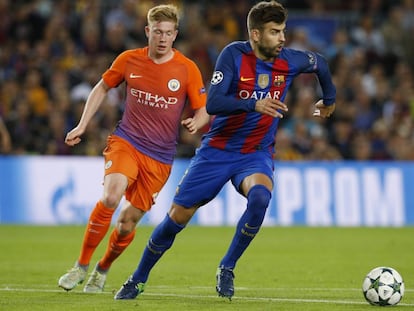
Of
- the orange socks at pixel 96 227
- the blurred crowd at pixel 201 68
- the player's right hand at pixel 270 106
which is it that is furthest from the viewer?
the blurred crowd at pixel 201 68

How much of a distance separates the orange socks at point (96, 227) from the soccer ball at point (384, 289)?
241 centimetres

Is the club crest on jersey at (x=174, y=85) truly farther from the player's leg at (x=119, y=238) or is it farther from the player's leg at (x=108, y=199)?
the player's leg at (x=119, y=238)

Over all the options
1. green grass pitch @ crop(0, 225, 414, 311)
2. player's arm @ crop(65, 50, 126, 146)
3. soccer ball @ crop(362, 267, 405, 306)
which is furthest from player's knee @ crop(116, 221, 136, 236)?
soccer ball @ crop(362, 267, 405, 306)

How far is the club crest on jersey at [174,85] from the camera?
9.70 metres

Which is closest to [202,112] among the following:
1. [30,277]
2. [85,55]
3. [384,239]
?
[30,277]

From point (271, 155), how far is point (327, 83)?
0.81 metres

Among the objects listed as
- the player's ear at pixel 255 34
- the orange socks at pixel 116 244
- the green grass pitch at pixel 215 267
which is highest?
the player's ear at pixel 255 34

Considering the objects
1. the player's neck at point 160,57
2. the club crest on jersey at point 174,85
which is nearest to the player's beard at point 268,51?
the club crest on jersey at point 174,85

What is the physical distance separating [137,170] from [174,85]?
2.85 feet

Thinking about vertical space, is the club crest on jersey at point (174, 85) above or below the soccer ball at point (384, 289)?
above

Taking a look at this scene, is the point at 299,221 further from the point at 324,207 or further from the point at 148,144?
the point at 148,144

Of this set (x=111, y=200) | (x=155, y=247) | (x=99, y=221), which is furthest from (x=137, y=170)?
(x=155, y=247)

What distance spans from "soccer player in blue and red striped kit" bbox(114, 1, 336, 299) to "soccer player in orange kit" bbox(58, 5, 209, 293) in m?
0.44

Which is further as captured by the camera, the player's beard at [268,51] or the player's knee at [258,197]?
the player's beard at [268,51]
